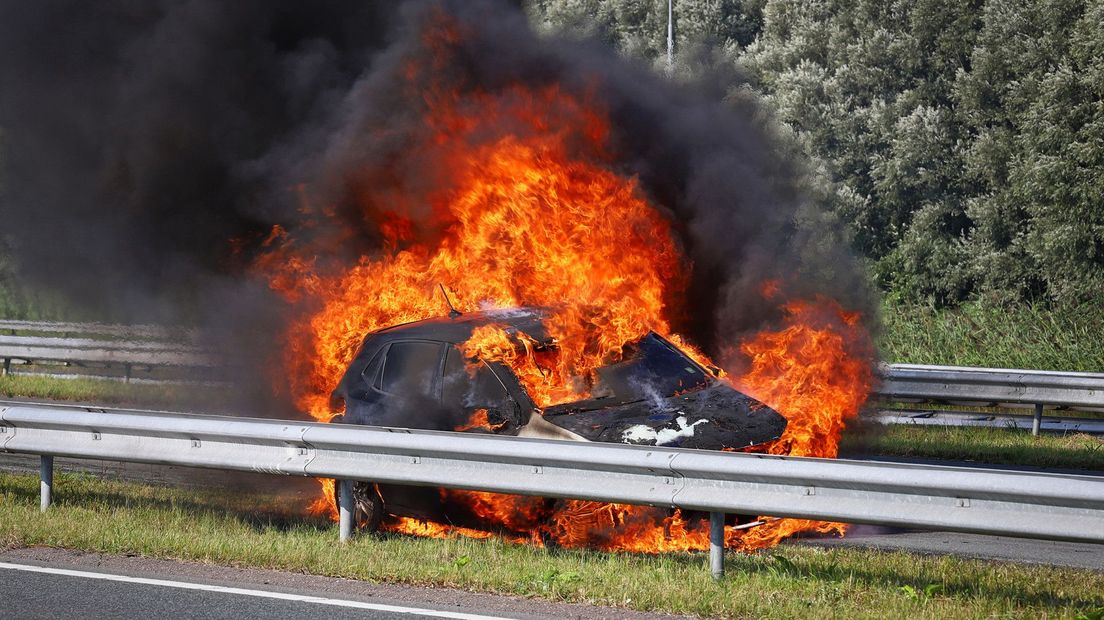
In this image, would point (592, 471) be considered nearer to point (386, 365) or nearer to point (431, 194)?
point (386, 365)

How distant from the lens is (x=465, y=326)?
8992 mm

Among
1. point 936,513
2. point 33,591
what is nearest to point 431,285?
point 33,591

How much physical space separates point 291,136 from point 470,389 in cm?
669

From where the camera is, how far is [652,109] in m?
13.8

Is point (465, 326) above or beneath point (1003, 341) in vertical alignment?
above

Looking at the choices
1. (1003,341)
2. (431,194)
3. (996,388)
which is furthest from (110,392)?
(1003,341)

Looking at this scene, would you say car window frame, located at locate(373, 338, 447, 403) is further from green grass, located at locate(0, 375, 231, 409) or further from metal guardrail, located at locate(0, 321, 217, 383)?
metal guardrail, located at locate(0, 321, 217, 383)

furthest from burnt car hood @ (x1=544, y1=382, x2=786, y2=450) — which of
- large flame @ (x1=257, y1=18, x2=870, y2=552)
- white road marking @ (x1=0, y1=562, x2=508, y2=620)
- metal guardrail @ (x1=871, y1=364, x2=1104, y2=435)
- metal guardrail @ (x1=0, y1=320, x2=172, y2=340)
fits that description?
metal guardrail @ (x1=0, y1=320, x2=172, y2=340)

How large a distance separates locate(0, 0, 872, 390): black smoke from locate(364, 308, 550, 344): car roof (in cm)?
380

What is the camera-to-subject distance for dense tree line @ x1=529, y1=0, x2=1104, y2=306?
27.2 meters

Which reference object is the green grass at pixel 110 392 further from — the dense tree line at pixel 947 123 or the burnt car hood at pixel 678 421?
the dense tree line at pixel 947 123

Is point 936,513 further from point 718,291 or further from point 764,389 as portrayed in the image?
point 718,291

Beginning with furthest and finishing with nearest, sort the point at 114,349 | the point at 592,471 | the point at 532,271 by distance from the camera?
the point at 114,349, the point at 532,271, the point at 592,471

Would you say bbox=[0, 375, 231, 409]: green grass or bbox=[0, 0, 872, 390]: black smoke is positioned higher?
bbox=[0, 0, 872, 390]: black smoke
